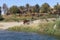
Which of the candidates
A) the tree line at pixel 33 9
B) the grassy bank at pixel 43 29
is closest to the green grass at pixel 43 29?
the grassy bank at pixel 43 29

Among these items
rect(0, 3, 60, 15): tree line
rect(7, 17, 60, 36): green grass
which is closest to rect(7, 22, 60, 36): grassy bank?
rect(7, 17, 60, 36): green grass

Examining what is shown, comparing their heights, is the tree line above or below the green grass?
below

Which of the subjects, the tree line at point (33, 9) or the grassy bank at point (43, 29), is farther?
the tree line at point (33, 9)

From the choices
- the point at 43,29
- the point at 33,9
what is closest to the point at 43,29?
the point at 43,29

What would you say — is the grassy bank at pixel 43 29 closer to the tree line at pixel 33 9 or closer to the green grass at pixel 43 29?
the green grass at pixel 43 29

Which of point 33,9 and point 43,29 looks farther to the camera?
point 33,9

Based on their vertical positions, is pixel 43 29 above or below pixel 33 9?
above

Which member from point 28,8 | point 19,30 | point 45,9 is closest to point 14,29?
point 19,30

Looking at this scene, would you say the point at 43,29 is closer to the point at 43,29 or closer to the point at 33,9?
the point at 43,29

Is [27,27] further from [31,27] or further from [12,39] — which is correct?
[12,39]

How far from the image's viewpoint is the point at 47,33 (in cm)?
2838

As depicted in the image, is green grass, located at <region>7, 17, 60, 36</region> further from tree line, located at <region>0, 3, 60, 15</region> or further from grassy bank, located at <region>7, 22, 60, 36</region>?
tree line, located at <region>0, 3, 60, 15</region>

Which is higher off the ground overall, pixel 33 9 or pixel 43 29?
pixel 43 29

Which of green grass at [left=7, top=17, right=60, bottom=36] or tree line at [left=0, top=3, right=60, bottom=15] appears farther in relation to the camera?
tree line at [left=0, top=3, right=60, bottom=15]
